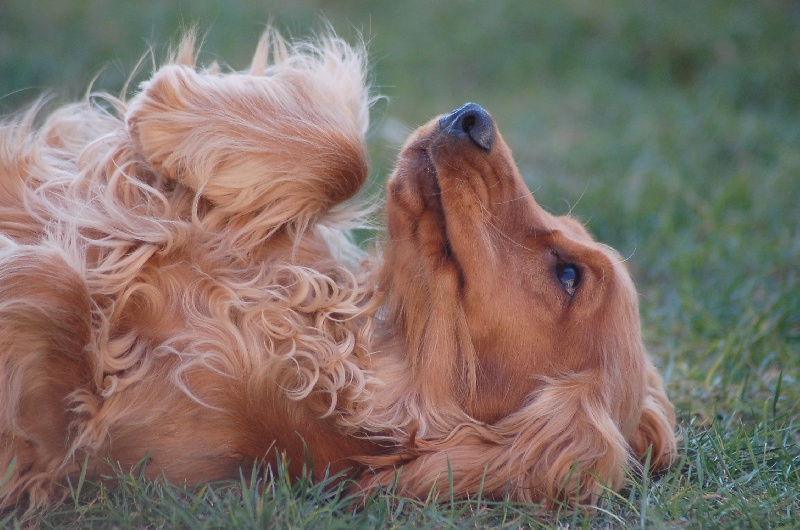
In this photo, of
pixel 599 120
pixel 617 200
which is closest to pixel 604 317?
pixel 617 200

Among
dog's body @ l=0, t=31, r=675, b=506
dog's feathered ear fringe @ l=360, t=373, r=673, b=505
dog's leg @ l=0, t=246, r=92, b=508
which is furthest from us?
dog's feathered ear fringe @ l=360, t=373, r=673, b=505

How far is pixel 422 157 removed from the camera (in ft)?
8.38

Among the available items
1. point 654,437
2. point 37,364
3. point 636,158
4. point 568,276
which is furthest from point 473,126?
point 636,158

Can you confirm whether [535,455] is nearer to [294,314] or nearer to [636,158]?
[294,314]

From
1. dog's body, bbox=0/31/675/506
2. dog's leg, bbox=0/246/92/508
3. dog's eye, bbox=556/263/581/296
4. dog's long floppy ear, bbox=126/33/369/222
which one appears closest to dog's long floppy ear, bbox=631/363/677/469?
dog's body, bbox=0/31/675/506

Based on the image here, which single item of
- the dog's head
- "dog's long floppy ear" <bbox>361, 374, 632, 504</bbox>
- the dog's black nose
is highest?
the dog's black nose

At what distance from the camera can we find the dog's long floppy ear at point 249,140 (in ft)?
8.61

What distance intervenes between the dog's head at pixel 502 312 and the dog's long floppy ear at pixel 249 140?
12.0 inches

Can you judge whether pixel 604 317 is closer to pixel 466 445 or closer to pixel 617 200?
pixel 466 445

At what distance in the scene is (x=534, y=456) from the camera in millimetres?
2463

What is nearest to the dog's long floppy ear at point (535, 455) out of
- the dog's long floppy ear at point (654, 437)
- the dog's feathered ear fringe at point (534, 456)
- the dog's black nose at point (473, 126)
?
the dog's feathered ear fringe at point (534, 456)

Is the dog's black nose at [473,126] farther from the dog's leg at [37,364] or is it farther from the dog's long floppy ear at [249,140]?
the dog's leg at [37,364]

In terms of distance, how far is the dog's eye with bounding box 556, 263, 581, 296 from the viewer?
2594 millimetres

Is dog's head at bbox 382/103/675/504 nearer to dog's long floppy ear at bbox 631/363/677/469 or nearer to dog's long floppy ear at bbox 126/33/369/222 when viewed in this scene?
dog's long floppy ear at bbox 631/363/677/469
